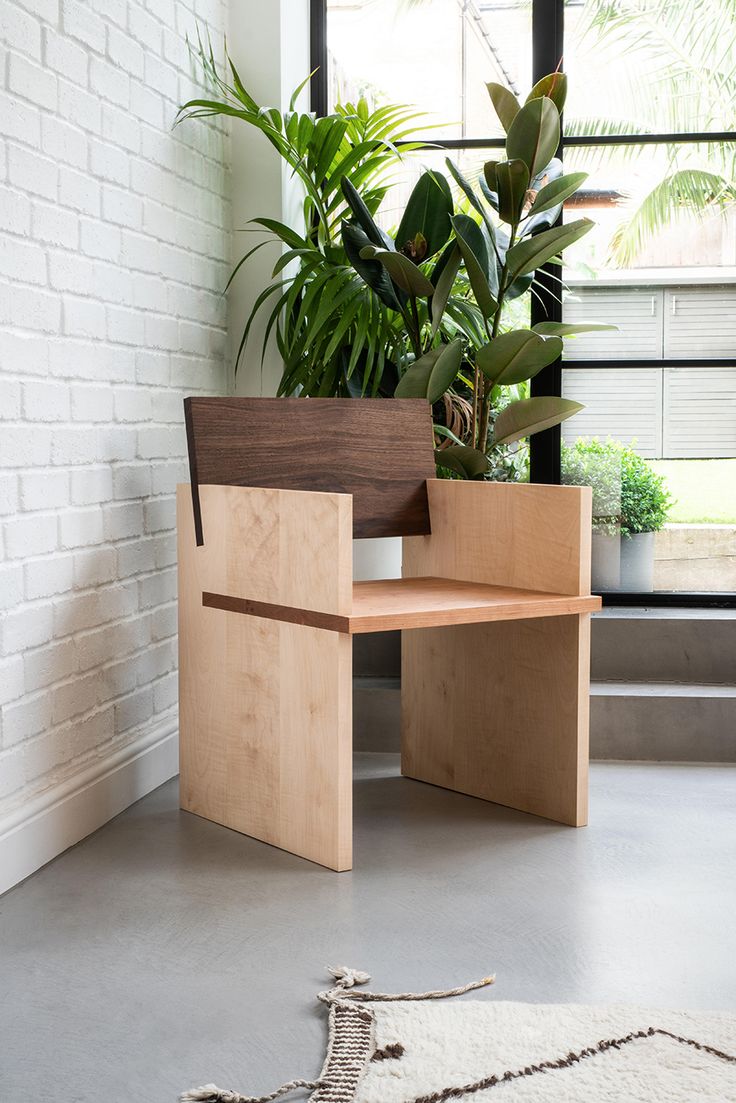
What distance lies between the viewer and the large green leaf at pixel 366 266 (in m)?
2.77

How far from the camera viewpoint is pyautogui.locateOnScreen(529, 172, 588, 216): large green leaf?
8.95ft

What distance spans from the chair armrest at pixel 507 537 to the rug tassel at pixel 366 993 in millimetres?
947

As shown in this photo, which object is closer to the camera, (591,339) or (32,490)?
(32,490)

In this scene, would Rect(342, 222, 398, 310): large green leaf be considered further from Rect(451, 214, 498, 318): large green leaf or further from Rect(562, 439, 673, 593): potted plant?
Rect(562, 439, 673, 593): potted plant

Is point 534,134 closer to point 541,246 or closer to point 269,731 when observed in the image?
point 541,246

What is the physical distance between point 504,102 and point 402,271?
1.66 feet

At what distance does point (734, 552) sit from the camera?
11.1ft

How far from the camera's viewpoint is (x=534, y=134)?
8.75ft

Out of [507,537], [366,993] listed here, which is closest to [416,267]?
[507,537]

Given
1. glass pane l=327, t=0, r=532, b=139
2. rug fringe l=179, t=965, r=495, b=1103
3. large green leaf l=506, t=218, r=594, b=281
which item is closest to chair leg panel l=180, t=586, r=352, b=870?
rug fringe l=179, t=965, r=495, b=1103

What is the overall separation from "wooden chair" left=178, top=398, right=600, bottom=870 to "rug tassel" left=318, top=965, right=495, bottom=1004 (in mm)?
454

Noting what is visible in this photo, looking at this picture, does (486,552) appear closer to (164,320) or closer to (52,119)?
(164,320)

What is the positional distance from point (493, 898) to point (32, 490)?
110cm

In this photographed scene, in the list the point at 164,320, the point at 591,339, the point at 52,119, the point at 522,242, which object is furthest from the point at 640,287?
the point at 52,119
